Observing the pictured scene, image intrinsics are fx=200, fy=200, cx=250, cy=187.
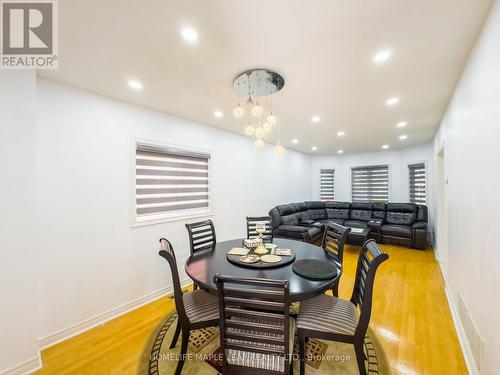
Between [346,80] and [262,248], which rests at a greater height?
[346,80]

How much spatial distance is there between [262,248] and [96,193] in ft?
6.63

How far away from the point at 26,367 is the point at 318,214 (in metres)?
6.57

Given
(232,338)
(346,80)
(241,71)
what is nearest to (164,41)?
(241,71)

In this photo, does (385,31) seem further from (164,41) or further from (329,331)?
(329,331)

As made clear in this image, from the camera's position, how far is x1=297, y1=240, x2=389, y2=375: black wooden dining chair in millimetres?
1411

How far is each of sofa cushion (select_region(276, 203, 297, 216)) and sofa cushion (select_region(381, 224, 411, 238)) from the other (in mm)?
2390

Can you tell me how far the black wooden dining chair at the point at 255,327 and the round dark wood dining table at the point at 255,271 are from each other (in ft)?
0.95

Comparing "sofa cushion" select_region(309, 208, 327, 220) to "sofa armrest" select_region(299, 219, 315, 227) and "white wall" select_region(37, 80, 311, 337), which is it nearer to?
"sofa armrest" select_region(299, 219, 315, 227)

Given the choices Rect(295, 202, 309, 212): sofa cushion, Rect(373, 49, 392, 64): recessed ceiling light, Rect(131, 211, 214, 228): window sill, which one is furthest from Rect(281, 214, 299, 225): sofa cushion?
Rect(373, 49, 392, 64): recessed ceiling light

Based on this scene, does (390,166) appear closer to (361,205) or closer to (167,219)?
(361,205)

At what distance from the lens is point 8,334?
1628 millimetres

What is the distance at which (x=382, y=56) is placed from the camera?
5.71 ft

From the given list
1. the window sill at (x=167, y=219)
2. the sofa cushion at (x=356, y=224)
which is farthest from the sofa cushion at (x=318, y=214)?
the window sill at (x=167, y=219)

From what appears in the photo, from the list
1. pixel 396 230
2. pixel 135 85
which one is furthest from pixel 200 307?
pixel 396 230
